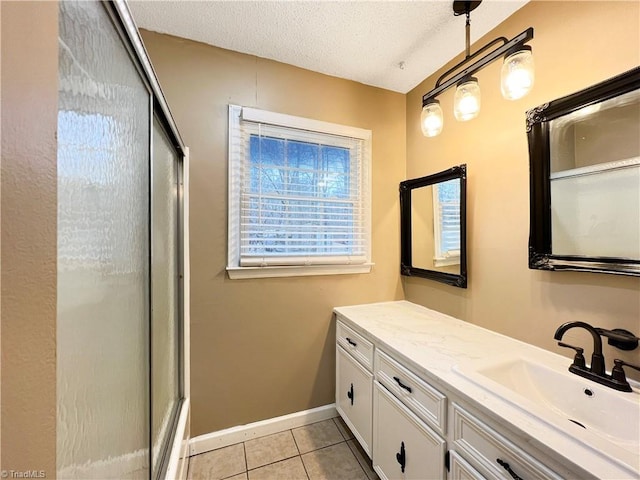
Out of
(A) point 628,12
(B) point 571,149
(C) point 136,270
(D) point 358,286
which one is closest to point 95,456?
(C) point 136,270

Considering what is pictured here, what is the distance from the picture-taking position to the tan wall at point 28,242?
31cm

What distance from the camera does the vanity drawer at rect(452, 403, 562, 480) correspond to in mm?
708

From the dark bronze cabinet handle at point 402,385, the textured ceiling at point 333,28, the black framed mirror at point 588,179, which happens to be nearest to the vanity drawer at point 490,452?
the dark bronze cabinet handle at point 402,385

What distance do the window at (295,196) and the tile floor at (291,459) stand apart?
108 cm

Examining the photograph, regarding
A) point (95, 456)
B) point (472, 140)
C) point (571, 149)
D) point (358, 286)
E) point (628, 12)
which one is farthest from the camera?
point (358, 286)

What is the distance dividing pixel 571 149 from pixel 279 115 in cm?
154

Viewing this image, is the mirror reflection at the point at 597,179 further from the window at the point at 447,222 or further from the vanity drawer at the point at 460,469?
the vanity drawer at the point at 460,469

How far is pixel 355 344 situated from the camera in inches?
63.4

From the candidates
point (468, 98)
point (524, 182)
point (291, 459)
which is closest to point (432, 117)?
point (468, 98)

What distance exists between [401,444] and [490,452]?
509 mm

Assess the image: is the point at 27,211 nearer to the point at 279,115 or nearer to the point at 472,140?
the point at 279,115

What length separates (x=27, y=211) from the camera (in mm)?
338

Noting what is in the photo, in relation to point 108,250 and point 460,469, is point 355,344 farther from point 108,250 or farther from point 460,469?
point 108,250

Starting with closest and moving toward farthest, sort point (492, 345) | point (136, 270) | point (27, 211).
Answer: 1. point (27, 211)
2. point (136, 270)
3. point (492, 345)
